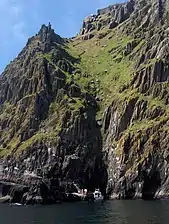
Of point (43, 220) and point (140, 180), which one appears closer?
point (43, 220)

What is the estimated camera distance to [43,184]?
17700 cm

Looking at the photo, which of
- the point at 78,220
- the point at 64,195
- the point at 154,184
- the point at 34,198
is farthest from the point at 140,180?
the point at 78,220

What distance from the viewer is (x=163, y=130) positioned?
653 feet

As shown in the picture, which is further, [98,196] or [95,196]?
[98,196]

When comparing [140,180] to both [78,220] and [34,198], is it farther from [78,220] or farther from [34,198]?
[78,220]

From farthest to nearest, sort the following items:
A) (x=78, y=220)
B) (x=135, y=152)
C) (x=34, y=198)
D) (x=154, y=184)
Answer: (x=135, y=152)
(x=154, y=184)
(x=34, y=198)
(x=78, y=220)

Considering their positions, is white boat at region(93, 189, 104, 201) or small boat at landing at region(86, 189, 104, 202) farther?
white boat at region(93, 189, 104, 201)

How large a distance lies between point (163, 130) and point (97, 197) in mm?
41857

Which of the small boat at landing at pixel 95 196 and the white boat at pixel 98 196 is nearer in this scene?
the small boat at landing at pixel 95 196

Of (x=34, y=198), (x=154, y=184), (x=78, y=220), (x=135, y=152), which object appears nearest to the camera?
(x=78, y=220)

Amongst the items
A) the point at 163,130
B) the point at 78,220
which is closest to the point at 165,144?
the point at 163,130

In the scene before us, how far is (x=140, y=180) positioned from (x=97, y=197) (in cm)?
1892

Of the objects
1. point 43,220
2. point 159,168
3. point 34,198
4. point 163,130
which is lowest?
point 43,220

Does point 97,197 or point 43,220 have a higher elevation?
point 97,197
